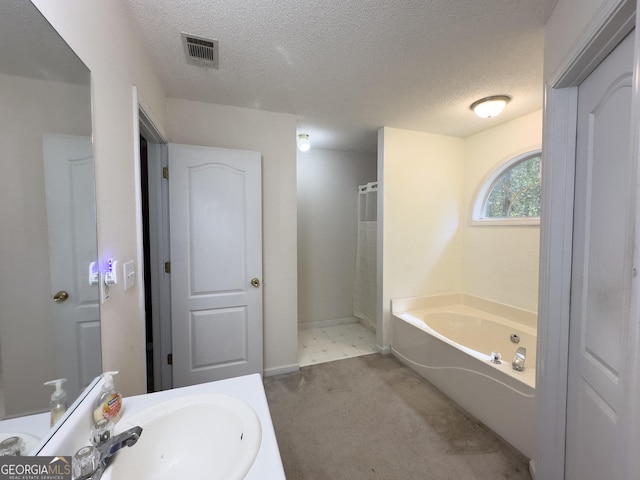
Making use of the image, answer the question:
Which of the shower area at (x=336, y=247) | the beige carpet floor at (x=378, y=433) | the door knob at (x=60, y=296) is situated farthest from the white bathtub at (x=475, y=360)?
the door knob at (x=60, y=296)

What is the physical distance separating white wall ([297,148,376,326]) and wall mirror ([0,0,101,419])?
2685 mm

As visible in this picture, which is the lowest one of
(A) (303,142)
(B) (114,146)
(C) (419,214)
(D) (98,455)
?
(D) (98,455)

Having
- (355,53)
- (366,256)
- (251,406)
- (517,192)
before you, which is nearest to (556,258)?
(251,406)

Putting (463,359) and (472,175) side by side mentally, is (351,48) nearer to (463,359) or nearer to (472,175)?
(472,175)

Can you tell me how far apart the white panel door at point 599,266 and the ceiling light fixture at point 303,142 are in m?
2.13

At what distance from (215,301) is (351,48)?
6.65 ft

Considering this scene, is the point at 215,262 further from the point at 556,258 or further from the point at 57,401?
the point at 556,258

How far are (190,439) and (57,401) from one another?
363 mm

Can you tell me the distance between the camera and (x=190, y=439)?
0.79m

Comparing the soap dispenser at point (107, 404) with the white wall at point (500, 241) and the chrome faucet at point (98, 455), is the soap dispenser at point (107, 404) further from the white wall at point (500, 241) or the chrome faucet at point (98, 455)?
Answer: the white wall at point (500, 241)

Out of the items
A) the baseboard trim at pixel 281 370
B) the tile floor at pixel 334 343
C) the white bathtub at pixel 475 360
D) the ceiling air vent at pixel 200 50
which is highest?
the ceiling air vent at pixel 200 50

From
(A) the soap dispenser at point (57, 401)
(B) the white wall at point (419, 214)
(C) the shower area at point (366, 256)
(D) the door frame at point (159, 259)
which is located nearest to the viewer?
(A) the soap dispenser at point (57, 401)

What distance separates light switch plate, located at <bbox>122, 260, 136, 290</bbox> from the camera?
1149 mm

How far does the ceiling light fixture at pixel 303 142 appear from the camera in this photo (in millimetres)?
2789
